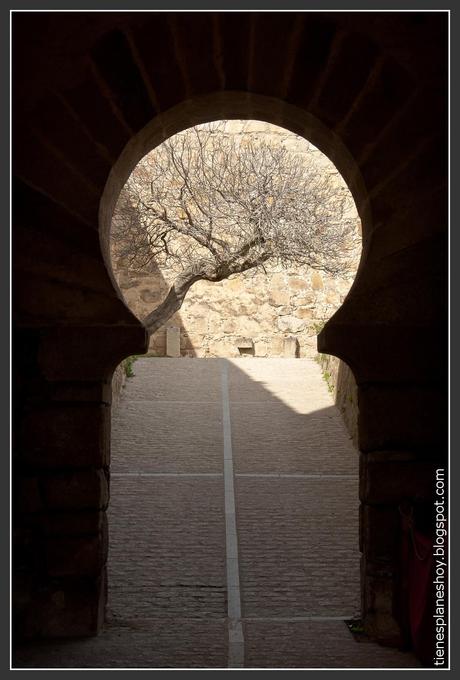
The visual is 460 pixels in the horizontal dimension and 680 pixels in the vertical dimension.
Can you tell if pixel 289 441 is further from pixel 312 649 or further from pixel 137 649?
pixel 137 649

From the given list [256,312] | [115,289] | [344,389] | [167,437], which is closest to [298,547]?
[115,289]

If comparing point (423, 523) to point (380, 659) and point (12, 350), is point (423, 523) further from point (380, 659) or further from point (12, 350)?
point (12, 350)

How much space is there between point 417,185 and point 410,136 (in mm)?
287

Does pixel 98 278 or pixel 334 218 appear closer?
pixel 98 278

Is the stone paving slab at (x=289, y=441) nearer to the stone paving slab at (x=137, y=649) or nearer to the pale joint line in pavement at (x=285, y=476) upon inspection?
the pale joint line in pavement at (x=285, y=476)

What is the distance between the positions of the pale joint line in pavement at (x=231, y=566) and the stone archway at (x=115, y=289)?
2.93 feet

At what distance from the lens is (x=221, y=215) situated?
13961 mm

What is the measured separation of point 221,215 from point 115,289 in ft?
29.3

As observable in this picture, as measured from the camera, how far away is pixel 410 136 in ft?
16.7

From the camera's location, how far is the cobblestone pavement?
5.19m

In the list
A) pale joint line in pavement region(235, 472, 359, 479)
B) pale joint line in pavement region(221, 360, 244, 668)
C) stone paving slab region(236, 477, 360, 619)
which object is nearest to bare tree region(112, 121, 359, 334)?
pale joint line in pavement region(221, 360, 244, 668)

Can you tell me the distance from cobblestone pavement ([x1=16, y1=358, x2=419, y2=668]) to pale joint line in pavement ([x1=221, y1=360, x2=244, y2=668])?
16mm

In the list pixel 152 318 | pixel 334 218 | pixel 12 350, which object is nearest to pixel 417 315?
pixel 12 350

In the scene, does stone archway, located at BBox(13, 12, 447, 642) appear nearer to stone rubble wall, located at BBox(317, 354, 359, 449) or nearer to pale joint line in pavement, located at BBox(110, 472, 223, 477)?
pale joint line in pavement, located at BBox(110, 472, 223, 477)
